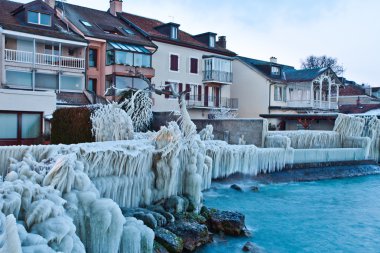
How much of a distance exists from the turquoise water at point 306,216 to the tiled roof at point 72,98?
13081 millimetres

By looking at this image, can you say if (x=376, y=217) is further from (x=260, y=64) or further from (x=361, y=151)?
(x=260, y=64)

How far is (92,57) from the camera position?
96.6 feet

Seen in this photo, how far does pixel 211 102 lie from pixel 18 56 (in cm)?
1709

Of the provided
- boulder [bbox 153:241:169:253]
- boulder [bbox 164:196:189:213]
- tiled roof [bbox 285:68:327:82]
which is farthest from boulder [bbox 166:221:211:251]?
tiled roof [bbox 285:68:327:82]

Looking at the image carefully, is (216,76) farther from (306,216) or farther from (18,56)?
(306,216)

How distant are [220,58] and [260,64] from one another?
5.00 meters

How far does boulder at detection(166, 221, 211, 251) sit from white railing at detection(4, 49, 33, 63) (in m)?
20.2

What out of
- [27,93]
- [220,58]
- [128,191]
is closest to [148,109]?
[27,93]

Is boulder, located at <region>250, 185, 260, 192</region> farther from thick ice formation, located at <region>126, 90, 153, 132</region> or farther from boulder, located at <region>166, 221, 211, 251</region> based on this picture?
boulder, located at <region>166, 221, 211, 251</region>

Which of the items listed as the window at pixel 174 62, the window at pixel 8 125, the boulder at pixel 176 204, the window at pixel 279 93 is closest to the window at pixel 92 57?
the window at pixel 174 62

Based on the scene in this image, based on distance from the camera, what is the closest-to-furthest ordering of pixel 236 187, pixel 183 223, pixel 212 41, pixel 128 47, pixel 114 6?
1. pixel 183 223
2. pixel 236 187
3. pixel 128 47
4. pixel 114 6
5. pixel 212 41

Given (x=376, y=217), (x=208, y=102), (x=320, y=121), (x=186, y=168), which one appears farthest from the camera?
(x=208, y=102)

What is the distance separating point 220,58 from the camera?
35.8 metres

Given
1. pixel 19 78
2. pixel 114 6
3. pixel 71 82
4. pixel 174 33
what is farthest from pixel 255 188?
pixel 114 6
